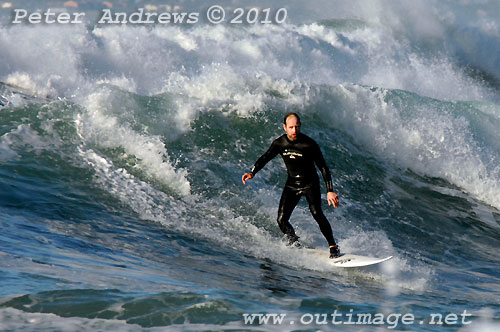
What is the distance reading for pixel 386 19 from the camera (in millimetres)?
30031

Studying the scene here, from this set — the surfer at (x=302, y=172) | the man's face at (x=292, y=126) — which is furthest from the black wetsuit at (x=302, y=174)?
the man's face at (x=292, y=126)

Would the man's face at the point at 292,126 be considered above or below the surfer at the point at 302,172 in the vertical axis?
above

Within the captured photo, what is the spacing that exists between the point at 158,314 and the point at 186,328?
0.31 meters

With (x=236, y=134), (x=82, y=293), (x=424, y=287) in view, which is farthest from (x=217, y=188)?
(x=82, y=293)

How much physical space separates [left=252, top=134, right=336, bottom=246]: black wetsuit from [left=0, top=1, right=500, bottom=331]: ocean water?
1.71 feet

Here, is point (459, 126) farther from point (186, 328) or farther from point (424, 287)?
point (186, 328)

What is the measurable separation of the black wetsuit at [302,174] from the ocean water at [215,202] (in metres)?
0.52

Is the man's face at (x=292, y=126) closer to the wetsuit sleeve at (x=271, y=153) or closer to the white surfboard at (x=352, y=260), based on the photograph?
the wetsuit sleeve at (x=271, y=153)

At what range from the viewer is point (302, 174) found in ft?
25.9

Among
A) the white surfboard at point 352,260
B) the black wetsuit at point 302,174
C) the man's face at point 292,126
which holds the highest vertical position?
the man's face at point 292,126

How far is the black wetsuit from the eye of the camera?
7746 mm

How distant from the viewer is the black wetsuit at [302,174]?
7.75m

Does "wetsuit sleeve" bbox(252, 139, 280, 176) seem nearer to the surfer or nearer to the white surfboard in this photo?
the surfer

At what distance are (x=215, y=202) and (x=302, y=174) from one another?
221 centimetres
